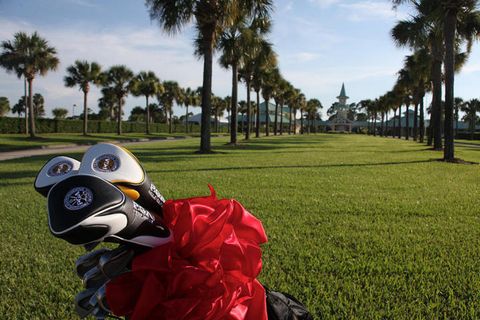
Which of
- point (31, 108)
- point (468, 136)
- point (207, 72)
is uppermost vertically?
point (207, 72)

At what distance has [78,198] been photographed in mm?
1047

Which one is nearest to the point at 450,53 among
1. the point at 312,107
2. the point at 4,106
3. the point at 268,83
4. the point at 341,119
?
the point at 268,83

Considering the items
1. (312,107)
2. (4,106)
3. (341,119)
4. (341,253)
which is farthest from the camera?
(341,119)

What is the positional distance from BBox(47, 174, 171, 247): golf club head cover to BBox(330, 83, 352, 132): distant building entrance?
468 feet

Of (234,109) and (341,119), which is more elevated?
(341,119)

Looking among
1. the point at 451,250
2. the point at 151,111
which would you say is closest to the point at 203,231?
the point at 451,250

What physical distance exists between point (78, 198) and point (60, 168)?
0.35 meters

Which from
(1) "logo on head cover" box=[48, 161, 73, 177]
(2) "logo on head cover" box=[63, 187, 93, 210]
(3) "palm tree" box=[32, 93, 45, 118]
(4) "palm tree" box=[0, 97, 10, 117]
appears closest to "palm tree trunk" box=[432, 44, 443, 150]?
(1) "logo on head cover" box=[48, 161, 73, 177]

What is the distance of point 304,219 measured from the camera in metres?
5.49

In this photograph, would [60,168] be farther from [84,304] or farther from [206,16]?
[206,16]

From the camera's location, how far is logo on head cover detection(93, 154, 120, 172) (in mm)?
1236

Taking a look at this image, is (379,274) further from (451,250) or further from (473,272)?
(451,250)

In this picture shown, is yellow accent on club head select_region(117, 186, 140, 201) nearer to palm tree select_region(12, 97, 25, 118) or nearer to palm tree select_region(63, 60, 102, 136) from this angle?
palm tree select_region(63, 60, 102, 136)

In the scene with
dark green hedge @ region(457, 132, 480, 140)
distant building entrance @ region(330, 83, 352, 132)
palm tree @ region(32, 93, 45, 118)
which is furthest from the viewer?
distant building entrance @ region(330, 83, 352, 132)
